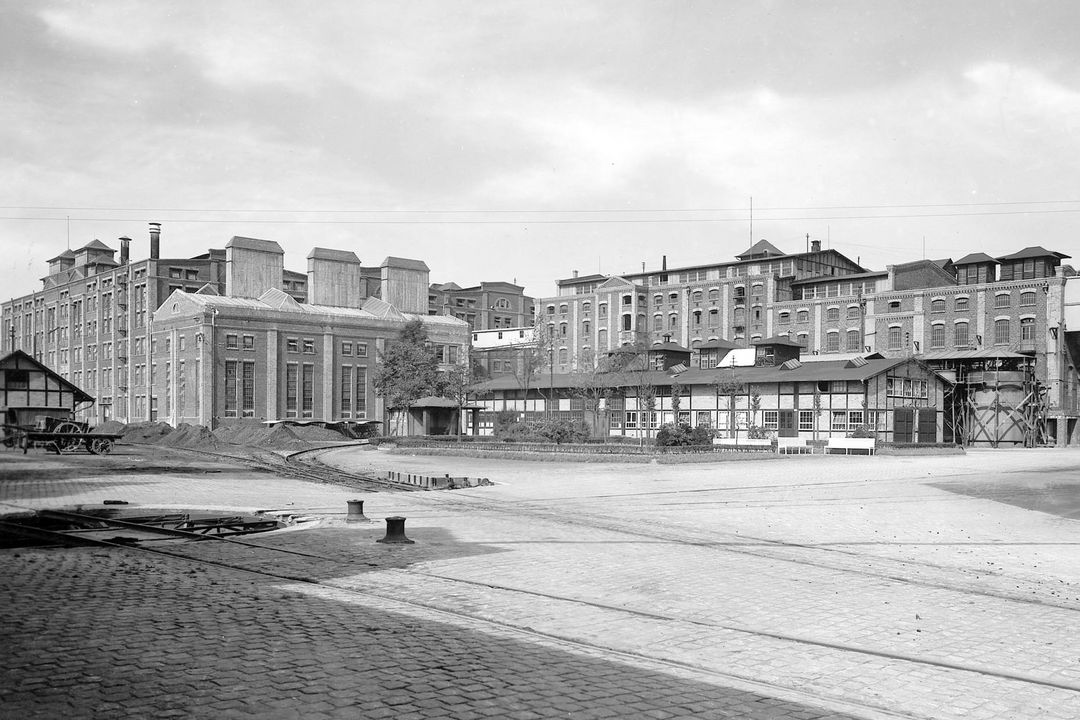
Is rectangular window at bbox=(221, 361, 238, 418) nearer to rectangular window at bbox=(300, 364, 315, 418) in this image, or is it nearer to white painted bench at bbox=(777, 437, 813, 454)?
rectangular window at bbox=(300, 364, 315, 418)

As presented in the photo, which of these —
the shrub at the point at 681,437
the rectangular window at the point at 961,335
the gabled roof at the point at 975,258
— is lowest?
the shrub at the point at 681,437

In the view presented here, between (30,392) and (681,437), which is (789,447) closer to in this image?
(681,437)

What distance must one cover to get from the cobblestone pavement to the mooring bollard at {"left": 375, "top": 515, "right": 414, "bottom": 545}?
343mm

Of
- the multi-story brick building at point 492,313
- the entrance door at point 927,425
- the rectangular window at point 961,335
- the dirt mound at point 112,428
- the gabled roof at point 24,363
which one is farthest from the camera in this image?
the multi-story brick building at point 492,313

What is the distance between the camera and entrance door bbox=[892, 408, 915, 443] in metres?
51.9

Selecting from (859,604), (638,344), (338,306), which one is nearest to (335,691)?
(859,604)

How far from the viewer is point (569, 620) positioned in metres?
8.05

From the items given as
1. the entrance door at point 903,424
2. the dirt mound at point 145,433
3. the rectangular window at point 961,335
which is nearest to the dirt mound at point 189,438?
the dirt mound at point 145,433

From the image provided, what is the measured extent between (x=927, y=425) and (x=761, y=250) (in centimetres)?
3659

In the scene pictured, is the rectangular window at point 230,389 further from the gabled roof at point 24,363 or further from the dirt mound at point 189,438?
the gabled roof at point 24,363

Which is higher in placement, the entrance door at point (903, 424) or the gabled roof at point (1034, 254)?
the gabled roof at point (1034, 254)

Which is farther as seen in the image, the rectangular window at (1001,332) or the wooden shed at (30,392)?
the rectangular window at (1001,332)

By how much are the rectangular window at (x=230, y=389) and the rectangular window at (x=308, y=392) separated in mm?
5608

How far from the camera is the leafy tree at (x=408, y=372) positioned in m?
67.2
